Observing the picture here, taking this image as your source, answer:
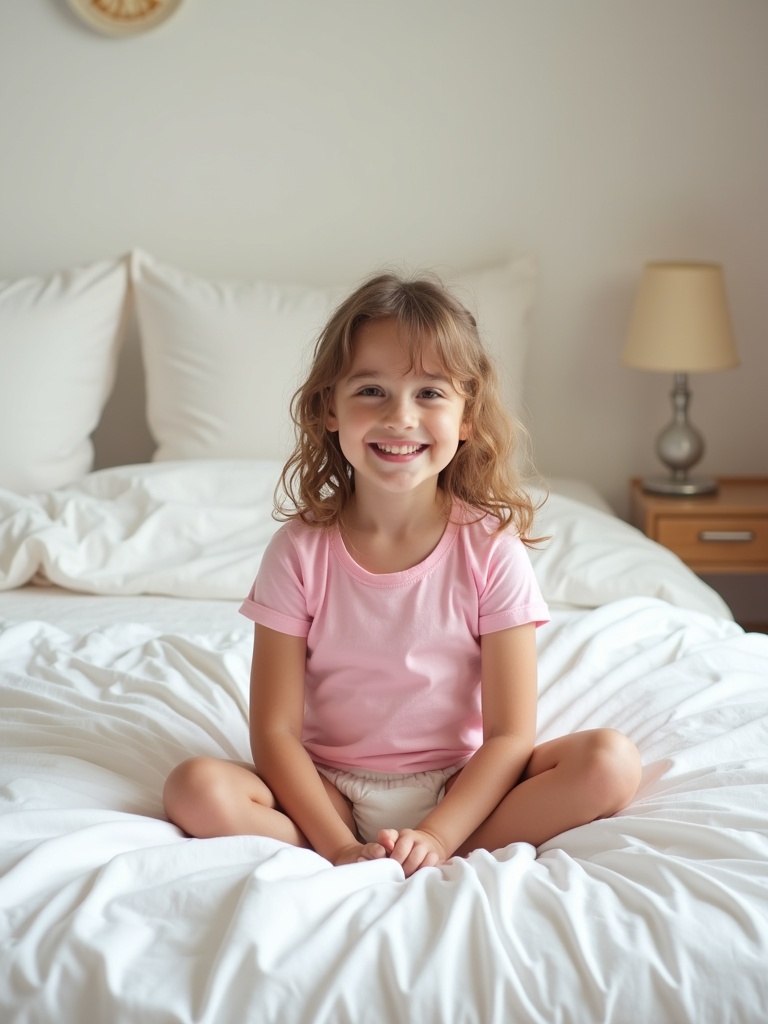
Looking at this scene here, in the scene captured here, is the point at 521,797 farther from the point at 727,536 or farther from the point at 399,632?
the point at 727,536

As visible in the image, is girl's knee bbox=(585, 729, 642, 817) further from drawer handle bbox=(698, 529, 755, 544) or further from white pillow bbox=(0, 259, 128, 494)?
white pillow bbox=(0, 259, 128, 494)

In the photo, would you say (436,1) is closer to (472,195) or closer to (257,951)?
(472,195)

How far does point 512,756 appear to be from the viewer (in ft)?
4.39

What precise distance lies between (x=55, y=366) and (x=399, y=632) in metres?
1.58

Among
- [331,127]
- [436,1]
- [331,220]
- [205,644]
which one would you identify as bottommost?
[205,644]

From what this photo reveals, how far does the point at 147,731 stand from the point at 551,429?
1868 millimetres

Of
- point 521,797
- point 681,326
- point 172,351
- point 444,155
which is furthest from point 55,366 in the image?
point 521,797

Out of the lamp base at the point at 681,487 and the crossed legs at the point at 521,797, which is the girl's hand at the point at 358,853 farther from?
the lamp base at the point at 681,487

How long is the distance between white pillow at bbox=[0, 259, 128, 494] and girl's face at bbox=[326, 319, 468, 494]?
56.2 inches

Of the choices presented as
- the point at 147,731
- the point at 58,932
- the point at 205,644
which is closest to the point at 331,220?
the point at 205,644

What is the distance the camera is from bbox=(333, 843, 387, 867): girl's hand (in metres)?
1.18

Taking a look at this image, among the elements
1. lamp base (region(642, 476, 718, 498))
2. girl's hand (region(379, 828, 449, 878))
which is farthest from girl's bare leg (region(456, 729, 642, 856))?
lamp base (region(642, 476, 718, 498))

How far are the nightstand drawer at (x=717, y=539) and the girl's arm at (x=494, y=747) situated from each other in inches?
55.6

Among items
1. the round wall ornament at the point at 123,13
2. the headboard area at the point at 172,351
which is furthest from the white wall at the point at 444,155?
the headboard area at the point at 172,351
